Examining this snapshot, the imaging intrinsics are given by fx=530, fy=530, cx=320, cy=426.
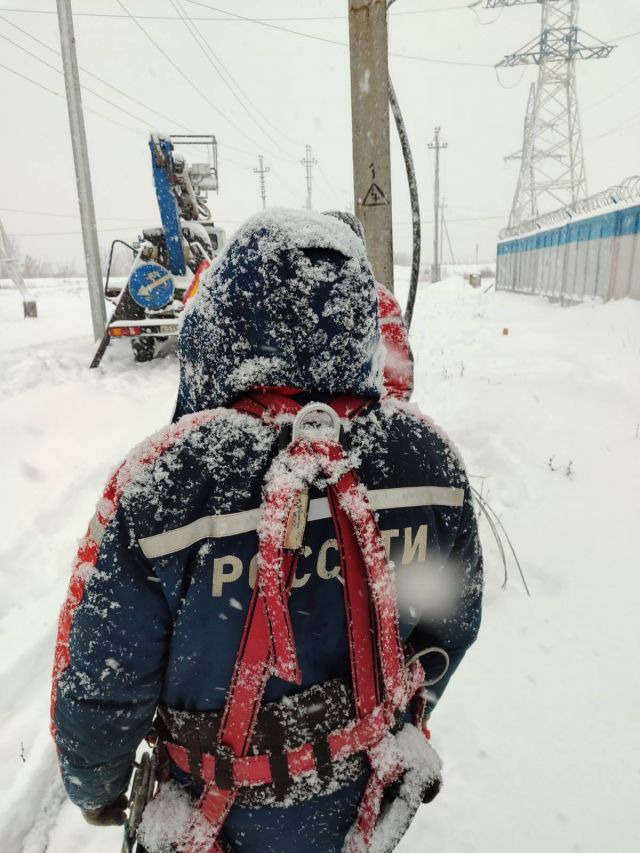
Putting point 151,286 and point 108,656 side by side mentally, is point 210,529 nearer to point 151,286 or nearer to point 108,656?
point 108,656

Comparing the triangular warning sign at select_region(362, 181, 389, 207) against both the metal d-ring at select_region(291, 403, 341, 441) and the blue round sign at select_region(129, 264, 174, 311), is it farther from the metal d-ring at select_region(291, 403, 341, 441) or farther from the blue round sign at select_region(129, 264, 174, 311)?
the blue round sign at select_region(129, 264, 174, 311)

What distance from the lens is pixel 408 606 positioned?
1.21 m

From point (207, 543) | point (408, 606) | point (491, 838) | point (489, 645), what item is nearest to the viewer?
point (207, 543)

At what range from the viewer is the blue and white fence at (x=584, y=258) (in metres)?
12.8

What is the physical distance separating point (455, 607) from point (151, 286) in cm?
783

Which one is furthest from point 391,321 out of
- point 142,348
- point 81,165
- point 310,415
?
point 81,165

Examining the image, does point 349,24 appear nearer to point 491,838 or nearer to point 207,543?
point 207,543

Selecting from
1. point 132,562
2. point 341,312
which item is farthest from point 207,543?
point 341,312

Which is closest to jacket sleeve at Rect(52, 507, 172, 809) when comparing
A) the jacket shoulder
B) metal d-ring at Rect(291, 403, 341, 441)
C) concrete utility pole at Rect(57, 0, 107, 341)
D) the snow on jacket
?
the snow on jacket

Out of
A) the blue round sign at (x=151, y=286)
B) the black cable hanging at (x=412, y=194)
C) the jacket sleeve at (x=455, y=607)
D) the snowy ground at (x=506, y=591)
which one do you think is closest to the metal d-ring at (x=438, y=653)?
the jacket sleeve at (x=455, y=607)

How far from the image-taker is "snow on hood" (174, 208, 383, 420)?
0.95 meters

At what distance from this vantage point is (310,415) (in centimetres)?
98

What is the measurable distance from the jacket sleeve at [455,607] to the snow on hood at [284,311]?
0.47 metres

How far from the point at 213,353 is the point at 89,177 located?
10.0 metres
